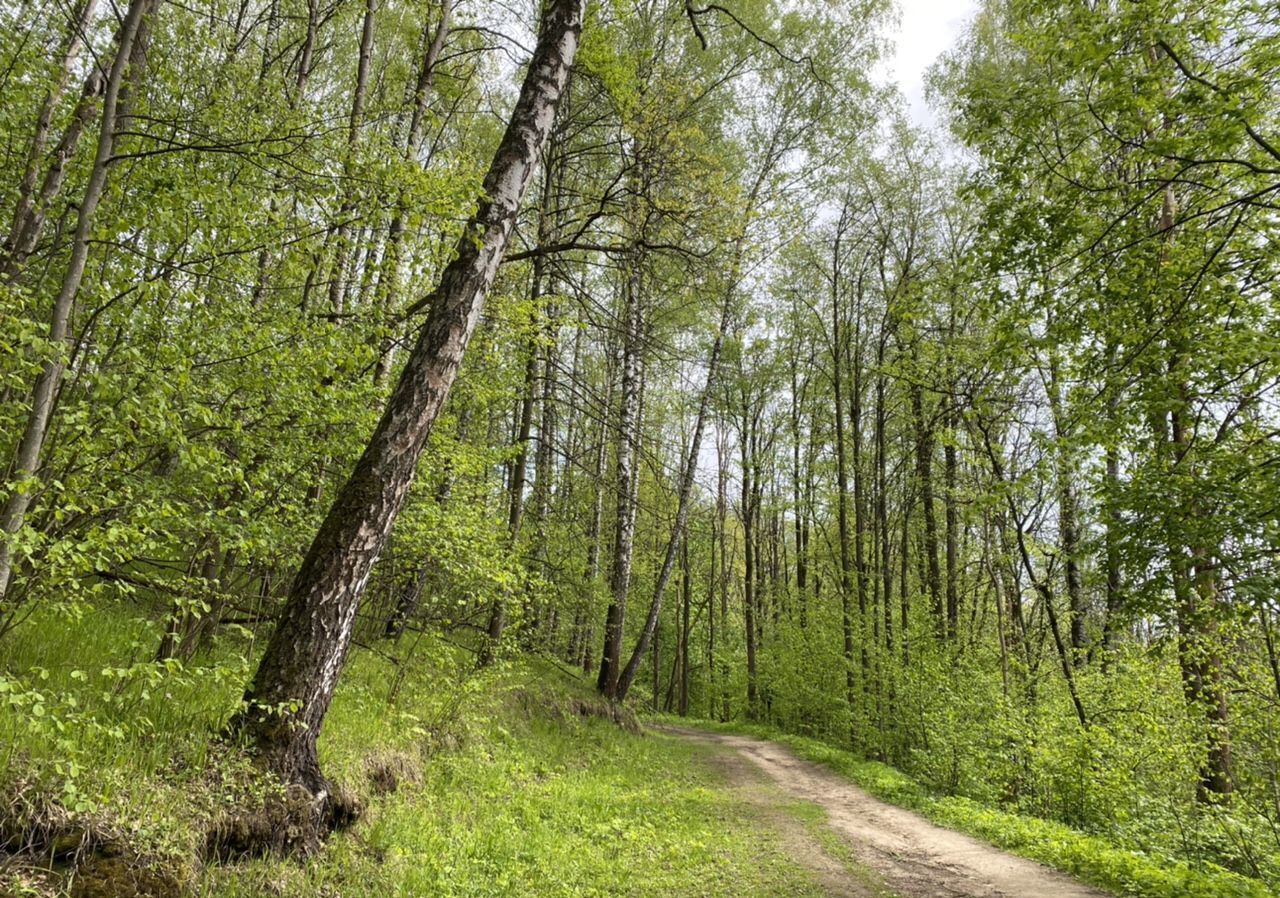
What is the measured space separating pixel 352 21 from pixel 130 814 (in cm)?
1319

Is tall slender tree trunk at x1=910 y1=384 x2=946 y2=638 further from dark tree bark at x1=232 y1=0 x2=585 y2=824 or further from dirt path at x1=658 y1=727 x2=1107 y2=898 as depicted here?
dark tree bark at x1=232 y1=0 x2=585 y2=824

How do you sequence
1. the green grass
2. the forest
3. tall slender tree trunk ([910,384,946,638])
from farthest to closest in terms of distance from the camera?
tall slender tree trunk ([910,384,946,638]) → the green grass → the forest

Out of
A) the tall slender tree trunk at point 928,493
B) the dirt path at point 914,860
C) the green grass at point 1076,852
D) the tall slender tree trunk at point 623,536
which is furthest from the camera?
the tall slender tree trunk at point 928,493

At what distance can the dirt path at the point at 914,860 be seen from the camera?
5.03 m

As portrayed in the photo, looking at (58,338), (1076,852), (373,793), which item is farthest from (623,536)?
(58,338)

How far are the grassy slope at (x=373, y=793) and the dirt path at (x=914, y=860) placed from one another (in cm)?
46

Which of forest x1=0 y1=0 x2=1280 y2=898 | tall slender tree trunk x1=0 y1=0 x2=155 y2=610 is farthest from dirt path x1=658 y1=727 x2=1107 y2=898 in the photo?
tall slender tree trunk x1=0 y1=0 x2=155 y2=610

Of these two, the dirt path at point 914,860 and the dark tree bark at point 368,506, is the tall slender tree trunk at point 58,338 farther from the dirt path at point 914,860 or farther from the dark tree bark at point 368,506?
the dirt path at point 914,860

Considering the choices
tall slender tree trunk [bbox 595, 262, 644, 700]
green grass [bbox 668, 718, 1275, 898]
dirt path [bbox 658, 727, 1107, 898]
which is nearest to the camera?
green grass [bbox 668, 718, 1275, 898]

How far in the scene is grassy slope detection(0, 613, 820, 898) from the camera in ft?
9.00

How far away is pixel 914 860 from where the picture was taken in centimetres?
593

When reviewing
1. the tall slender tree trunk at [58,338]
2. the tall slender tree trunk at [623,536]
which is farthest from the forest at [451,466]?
the tall slender tree trunk at [623,536]

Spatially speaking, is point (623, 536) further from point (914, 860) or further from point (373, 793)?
point (373, 793)

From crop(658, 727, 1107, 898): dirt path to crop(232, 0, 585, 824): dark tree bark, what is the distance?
13.9ft
